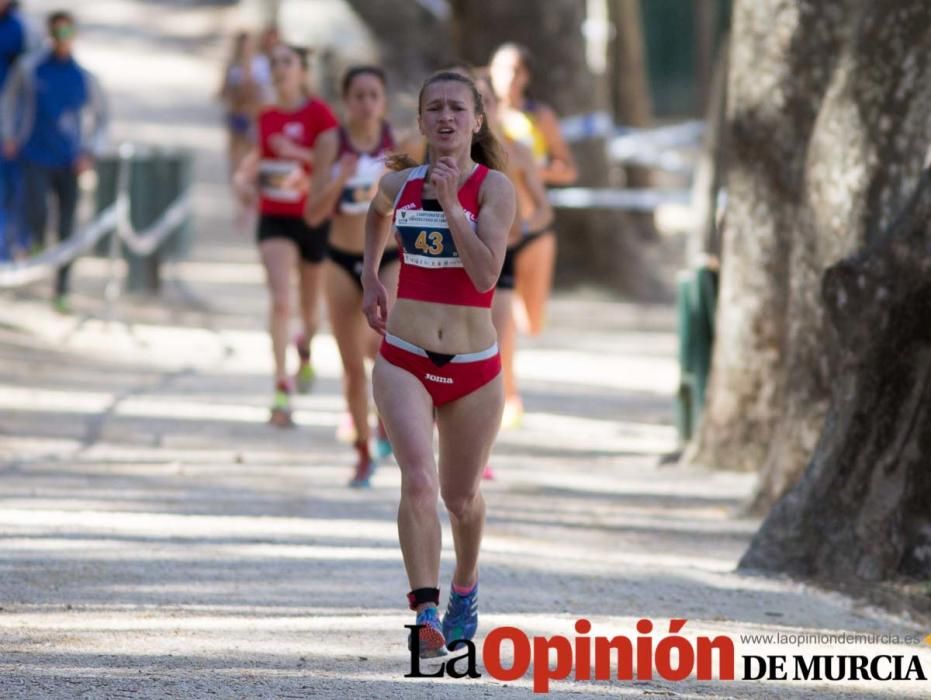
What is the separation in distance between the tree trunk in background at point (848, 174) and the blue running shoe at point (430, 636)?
11.8ft

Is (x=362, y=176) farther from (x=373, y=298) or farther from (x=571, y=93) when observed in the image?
(x=571, y=93)

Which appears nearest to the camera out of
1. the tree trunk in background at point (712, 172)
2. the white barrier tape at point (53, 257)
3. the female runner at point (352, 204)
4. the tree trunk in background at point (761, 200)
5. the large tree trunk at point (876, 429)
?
the large tree trunk at point (876, 429)

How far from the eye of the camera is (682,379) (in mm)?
12484

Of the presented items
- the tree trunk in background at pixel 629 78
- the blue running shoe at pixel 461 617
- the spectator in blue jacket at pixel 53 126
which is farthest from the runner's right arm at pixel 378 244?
the tree trunk in background at pixel 629 78

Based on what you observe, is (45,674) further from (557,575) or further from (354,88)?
(354,88)

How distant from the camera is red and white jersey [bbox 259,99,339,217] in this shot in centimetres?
1227

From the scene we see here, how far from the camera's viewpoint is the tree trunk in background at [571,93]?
2056cm

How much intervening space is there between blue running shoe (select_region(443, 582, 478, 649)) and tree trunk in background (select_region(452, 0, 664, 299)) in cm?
1374

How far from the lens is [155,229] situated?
19234 mm

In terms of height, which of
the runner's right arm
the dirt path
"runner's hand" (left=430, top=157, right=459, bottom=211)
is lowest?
the dirt path

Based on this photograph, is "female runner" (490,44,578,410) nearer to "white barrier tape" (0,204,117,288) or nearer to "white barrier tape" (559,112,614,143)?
"white barrier tape" (0,204,117,288)

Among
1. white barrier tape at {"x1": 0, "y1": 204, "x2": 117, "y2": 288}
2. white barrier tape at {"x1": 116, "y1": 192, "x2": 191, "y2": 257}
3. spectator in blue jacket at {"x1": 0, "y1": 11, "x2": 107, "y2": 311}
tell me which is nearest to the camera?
white barrier tape at {"x1": 0, "y1": 204, "x2": 117, "y2": 288}

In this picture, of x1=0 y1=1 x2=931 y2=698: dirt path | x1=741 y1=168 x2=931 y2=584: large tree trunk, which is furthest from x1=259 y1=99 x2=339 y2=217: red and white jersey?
x1=741 y1=168 x2=931 y2=584: large tree trunk

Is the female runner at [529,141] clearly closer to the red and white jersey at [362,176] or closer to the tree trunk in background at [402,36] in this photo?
the red and white jersey at [362,176]
